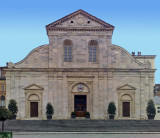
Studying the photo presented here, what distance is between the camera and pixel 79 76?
1884 inches

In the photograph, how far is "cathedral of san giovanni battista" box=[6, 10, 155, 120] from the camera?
47.5 metres

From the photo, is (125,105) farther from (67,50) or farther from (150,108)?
(67,50)

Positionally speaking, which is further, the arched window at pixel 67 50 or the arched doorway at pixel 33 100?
the arched window at pixel 67 50

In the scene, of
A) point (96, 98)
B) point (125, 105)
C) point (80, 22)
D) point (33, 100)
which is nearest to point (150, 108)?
point (125, 105)

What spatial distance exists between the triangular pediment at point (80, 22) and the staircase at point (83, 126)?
14.3 meters

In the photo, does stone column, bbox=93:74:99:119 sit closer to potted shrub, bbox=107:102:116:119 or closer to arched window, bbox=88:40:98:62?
potted shrub, bbox=107:102:116:119

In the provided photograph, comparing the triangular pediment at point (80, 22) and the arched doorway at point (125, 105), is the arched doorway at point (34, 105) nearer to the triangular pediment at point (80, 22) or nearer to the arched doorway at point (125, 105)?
the triangular pediment at point (80, 22)

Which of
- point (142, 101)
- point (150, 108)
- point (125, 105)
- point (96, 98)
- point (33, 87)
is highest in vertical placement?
point (33, 87)

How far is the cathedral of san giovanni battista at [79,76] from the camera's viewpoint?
47.5 m

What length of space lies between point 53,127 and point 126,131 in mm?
8643

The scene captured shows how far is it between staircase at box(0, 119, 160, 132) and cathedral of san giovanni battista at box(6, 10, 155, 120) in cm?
563

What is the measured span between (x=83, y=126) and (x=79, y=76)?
9.67 meters

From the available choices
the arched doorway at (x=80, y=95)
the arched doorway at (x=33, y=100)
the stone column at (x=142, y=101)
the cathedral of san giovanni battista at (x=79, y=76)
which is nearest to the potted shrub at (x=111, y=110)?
the cathedral of san giovanni battista at (x=79, y=76)

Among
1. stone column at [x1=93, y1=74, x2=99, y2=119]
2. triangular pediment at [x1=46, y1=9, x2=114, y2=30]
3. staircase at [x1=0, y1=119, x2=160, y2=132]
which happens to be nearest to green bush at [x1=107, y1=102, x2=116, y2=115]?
stone column at [x1=93, y1=74, x2=99, y2=119]
